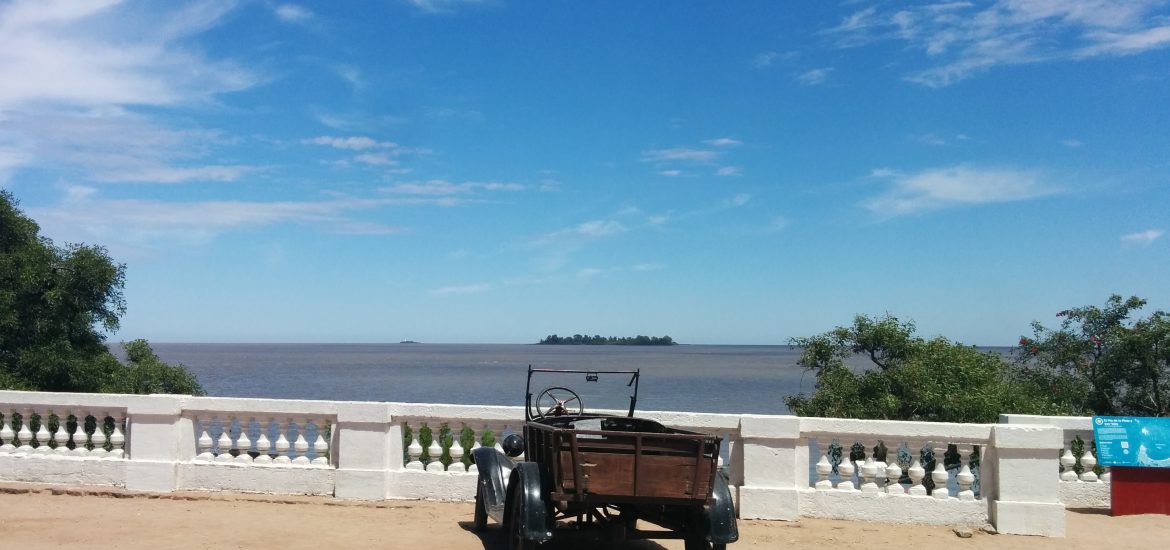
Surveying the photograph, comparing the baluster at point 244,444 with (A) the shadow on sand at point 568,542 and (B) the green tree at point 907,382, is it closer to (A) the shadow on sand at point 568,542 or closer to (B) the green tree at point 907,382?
(A) the shadow on sand at point 568,542

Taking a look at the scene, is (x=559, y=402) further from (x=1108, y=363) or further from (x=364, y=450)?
(x=1108, y=363)

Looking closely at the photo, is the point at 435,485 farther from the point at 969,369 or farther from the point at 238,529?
the point at 969,369

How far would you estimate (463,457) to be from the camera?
10.6 m

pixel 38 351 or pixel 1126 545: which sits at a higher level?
pixel 38 351

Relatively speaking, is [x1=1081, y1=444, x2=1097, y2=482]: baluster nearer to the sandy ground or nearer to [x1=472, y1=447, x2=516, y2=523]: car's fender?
the sandy ground

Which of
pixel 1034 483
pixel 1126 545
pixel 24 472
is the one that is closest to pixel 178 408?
pixel 24 472

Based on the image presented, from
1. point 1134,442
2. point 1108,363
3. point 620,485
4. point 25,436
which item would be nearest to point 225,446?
point 25,436

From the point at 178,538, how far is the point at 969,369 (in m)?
11.5

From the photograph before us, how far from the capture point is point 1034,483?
944 cm

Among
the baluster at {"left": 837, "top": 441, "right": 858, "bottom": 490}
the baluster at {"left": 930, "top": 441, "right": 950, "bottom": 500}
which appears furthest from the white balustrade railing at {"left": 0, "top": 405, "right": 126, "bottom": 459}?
the baluster at {"left": 930, "top": 441, "right": 950, "bottom": 500}

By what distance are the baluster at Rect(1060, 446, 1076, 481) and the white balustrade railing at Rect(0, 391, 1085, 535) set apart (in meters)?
0.02

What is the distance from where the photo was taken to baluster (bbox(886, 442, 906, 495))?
9.77 metres

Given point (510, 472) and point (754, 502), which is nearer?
point (510, 472)

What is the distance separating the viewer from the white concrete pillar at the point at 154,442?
10359 millimetres
